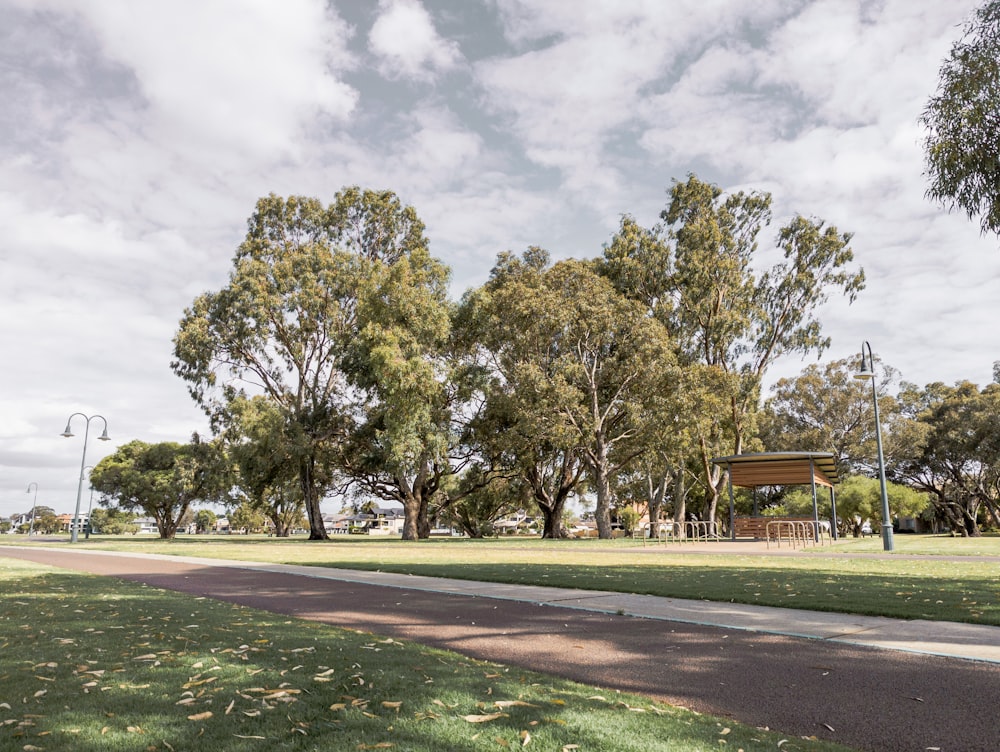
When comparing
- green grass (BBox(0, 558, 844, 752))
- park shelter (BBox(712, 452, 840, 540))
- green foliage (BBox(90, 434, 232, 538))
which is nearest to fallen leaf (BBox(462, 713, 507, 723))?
green grass (BBox(0, 558, 844, 752))

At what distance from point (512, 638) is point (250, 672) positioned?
252cm

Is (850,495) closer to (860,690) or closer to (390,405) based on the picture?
(390,405)

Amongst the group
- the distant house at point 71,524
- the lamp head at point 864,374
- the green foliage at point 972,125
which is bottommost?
the distant house at point 71,524

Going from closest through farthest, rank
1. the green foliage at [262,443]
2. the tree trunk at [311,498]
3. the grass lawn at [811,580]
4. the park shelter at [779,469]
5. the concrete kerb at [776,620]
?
the concrete kerb at [776,620], the grass lawn at [811,580], the park shelter at [779,469], the green foliage at [262,443], the tree trunk at [311,498]

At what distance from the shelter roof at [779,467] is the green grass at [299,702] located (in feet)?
76.5

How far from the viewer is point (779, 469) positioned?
98.1ft

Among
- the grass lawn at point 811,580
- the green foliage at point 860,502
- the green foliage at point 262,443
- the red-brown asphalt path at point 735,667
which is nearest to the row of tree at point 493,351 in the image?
the green foliage at point 262,443

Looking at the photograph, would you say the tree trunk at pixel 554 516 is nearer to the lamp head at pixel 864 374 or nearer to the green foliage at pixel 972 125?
the lamp head at pixel 864 374

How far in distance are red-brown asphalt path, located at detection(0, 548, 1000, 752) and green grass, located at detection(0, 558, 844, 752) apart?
41 centimetres

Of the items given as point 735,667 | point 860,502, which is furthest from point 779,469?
point 735,667

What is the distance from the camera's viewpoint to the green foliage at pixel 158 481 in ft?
177

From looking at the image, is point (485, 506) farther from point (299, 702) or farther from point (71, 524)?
point (299, 702)

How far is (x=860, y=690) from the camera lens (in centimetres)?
443

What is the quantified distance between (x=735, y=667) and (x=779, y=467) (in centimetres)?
2647
